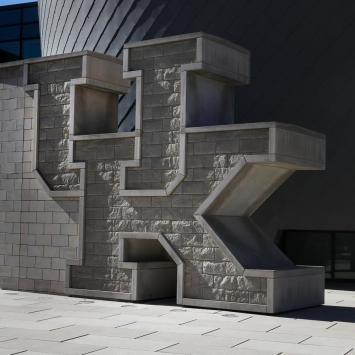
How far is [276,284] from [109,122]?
638cm

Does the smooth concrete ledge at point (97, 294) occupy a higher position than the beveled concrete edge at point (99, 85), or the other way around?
the beveled concrete edge at point (99, 85)

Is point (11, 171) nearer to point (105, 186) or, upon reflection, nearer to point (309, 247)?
point (105, 186)

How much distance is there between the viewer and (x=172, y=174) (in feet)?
50.3

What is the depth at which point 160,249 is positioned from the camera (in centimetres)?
1686

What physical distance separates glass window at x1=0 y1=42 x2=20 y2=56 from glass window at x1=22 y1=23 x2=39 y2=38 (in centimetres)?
74

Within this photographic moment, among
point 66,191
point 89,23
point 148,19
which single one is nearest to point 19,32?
point 89,23

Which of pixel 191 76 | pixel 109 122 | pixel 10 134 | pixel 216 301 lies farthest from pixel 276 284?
pixel 10 134

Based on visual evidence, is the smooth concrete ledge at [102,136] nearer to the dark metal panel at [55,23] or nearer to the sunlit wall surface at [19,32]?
the dark metal panel at [55,23]

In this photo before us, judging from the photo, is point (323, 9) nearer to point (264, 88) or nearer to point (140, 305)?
point (264, 88)

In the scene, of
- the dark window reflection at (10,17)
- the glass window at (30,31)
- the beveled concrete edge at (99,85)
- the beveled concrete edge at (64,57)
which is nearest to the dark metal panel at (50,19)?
the beveled concrete edge at (64,57)

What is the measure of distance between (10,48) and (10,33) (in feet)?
3.00

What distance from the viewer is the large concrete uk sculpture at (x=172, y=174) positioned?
47.2 feet

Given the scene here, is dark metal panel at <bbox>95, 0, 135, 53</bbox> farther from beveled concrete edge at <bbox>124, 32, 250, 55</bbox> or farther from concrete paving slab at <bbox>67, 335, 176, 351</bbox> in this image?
concrete paving slab at <bbox>67, 335, 176, 351</bbox>

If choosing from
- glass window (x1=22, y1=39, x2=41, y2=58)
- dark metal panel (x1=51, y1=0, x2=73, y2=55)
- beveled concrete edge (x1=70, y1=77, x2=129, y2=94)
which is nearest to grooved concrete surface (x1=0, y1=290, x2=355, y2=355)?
beveled concrete edge (x1=70, y1=77, x2=129, y2=94)
